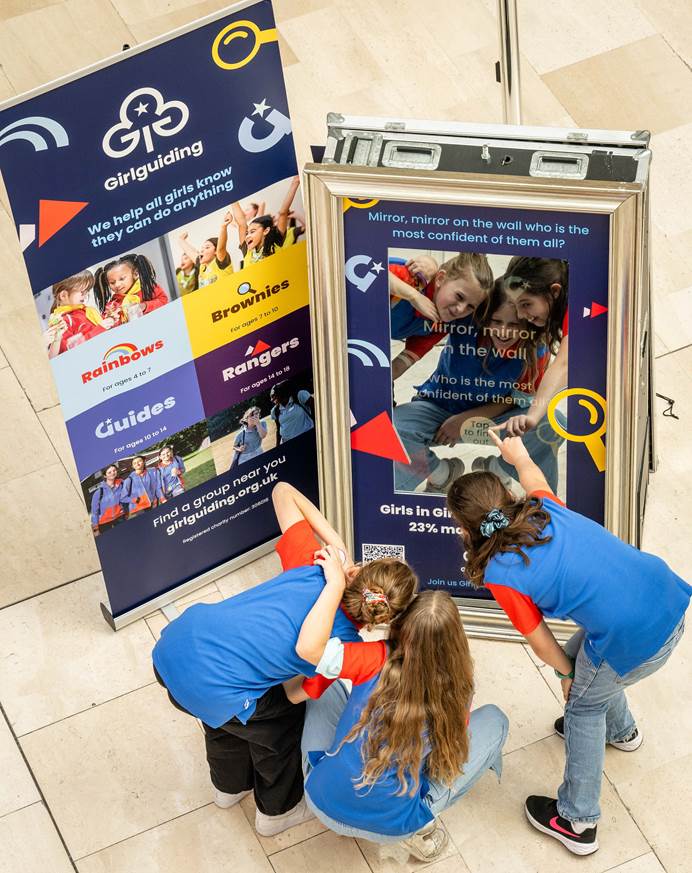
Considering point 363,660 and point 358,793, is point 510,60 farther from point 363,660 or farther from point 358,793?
point 358,793

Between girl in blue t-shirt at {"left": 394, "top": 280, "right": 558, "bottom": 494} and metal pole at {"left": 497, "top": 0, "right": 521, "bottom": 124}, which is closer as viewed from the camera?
girl in blue t-shirt at {"left": 394, "top": 280, "right": 558, "bottom": 494}

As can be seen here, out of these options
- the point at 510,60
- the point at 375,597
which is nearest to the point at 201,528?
the point at 375,597

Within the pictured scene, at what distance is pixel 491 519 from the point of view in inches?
120

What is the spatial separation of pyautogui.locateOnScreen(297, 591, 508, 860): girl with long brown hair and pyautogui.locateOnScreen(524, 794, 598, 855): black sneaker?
1.06ft

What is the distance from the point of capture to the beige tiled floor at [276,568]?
3.62m

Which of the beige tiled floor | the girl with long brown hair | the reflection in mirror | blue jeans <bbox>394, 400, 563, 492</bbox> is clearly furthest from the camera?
the beige tiled floor

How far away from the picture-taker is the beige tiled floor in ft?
11.9

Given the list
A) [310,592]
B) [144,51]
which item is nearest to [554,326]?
[310,592]

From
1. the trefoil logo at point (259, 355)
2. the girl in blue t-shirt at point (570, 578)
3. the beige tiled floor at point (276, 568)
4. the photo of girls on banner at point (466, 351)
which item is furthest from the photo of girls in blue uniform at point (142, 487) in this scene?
the girl in blue t-shirt at point (570, 578)

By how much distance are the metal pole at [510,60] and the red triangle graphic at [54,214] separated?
4.15 ft

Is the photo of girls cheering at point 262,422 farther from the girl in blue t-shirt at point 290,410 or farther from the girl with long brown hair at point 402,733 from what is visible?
the girl with long brown hair at point 402,733

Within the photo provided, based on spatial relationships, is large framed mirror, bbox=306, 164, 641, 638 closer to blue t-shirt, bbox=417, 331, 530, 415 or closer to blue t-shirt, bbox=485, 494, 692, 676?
blue t-shirt, bbox=417, 331, 530, 415

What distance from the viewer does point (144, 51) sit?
9.84 ft

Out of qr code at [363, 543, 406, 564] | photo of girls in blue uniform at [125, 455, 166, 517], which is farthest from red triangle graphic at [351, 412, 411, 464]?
photo of girls in blue uniform at [125, 455, 166, 517]
